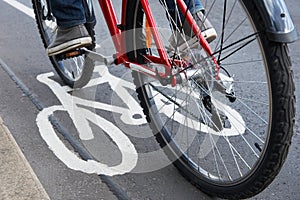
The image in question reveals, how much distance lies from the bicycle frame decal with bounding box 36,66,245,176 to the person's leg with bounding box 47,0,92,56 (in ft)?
1.74

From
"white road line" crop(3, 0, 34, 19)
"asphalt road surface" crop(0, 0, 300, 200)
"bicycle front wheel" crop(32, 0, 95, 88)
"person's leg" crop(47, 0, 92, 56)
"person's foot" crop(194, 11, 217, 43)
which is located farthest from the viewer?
"white road line" crop(3, 0, 34, 19)

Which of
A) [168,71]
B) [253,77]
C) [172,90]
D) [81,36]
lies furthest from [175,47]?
[253,77]

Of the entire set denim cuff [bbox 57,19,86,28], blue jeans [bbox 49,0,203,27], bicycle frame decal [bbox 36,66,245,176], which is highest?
blue jeans [bbox 49,0,203,27]

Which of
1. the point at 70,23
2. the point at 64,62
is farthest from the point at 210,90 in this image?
the point at 64,62

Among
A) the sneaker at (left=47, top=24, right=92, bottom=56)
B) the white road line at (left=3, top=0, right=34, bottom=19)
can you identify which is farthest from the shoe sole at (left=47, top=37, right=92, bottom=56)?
the white road line at (left=3, top=0, right=34, bottom=19)

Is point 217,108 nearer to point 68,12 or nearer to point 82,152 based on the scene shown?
point 82,152

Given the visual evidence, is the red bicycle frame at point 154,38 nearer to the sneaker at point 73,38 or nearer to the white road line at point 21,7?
the sneaker at point 73,38

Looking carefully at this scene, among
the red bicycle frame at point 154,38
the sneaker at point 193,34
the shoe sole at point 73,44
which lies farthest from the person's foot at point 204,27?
the shoe sole at point 73,44

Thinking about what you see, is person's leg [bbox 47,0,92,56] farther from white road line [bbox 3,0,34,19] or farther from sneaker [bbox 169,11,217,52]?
white road line [bbox 3,0,34,19]

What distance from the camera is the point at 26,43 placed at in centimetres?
430

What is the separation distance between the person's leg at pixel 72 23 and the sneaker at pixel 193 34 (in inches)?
26.9

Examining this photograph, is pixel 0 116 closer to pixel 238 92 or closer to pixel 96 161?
pixel 96 161

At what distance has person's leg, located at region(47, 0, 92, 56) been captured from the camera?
8.98ft

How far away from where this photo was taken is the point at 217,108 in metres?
→ 2.29
